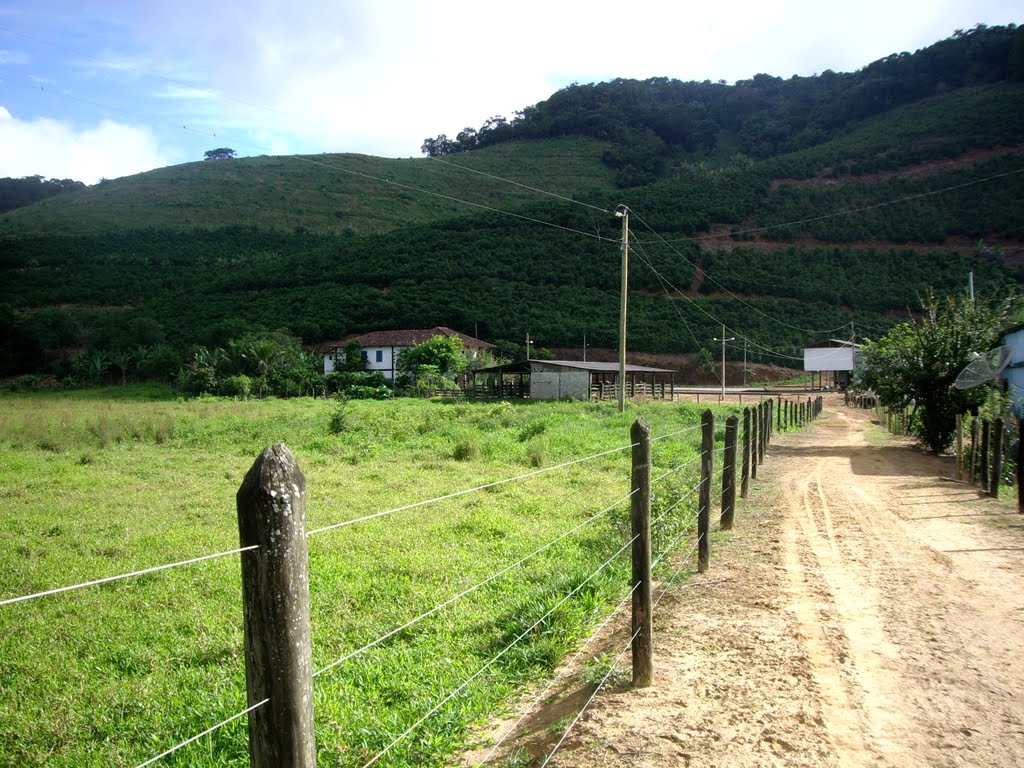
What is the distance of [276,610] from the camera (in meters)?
1.66

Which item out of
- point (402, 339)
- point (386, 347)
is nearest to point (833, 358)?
point (402, 339)

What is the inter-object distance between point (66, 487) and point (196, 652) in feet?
29.0

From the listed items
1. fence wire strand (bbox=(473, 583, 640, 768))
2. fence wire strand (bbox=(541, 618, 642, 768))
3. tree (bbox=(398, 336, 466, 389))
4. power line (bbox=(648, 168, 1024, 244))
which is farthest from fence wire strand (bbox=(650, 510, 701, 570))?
power line (bbox=(648, 168, 1024, 244))

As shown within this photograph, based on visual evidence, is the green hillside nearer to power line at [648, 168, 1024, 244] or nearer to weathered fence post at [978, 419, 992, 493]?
power line at [648, 168, 1024, 244]

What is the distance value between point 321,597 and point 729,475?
457cm

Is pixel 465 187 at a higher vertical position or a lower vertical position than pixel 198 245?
higher

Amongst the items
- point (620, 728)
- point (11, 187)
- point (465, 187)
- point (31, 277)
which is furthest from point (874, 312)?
point (11, 187)

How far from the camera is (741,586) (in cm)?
593

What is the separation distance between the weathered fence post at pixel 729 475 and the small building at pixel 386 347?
49.1m

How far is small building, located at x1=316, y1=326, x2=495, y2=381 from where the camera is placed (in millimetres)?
57906

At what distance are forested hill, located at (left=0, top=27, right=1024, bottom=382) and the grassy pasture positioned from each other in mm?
A: 45151

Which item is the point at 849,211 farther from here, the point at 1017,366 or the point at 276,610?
the point at 276,610

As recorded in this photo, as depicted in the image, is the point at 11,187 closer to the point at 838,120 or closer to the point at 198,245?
the point at 198,245

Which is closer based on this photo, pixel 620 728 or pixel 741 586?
pixel 620 728
